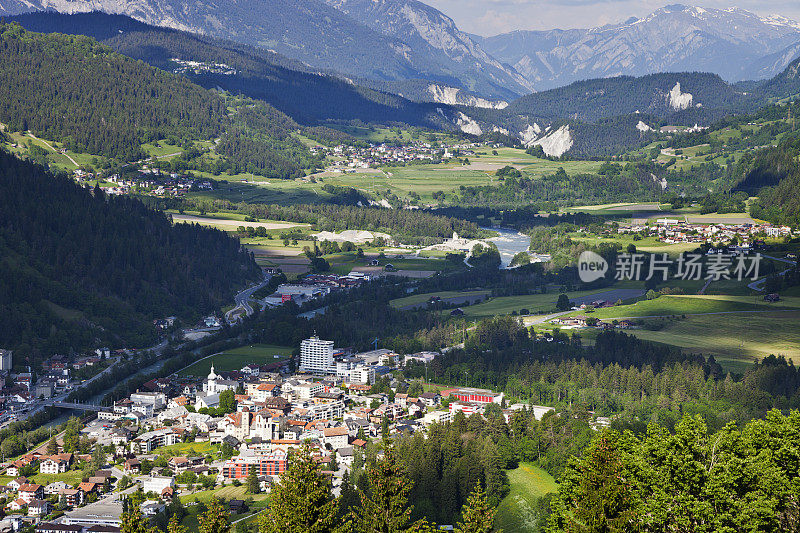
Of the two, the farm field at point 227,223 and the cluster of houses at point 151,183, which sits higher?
the cluster of houses at point 151,183

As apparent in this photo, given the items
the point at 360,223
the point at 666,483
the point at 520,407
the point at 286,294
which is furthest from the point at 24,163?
the point at 666,483

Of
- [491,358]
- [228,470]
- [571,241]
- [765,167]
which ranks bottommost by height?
[228,470]

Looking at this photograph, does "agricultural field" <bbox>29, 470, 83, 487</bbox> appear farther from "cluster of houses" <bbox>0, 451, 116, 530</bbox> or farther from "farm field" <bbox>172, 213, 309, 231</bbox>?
"farm field" <bbox>172, 213, 309, 231</bbox>

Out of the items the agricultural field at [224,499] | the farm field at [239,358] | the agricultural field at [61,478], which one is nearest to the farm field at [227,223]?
the farm field at [239,358]

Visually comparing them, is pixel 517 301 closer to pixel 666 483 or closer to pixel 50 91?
pixel 666 483

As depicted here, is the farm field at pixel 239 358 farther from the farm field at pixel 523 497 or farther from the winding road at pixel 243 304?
the farm field at pixel 523 497

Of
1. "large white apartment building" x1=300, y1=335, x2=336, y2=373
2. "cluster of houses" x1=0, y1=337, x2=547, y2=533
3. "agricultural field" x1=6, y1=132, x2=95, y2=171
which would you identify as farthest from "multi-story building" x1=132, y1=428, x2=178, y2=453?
"agricultural field" x1=6, y1=132, x2=95, y2=171
